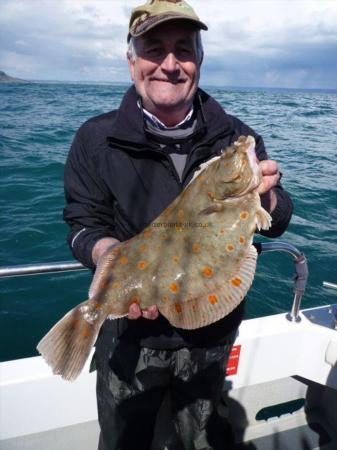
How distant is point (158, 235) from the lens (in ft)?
7.82

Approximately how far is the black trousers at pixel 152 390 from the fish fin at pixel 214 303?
0.44 m

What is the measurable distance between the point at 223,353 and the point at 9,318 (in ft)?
17.0

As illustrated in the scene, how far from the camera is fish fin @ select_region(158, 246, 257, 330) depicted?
2.32m

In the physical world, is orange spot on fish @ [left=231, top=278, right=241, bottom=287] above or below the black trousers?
above

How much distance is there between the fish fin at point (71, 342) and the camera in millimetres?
2131

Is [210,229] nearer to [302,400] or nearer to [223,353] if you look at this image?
[223,353]

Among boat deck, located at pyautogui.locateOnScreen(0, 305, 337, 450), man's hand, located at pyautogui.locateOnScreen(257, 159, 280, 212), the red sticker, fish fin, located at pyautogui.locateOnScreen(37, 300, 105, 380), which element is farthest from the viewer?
the red sticker

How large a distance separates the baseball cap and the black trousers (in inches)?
86.3

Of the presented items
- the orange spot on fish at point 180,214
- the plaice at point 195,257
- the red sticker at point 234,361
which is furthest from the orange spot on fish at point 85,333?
the red sticker at point 234,361

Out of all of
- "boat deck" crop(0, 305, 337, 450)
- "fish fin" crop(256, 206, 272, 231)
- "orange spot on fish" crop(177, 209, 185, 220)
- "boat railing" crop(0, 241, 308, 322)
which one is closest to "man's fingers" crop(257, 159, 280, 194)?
"fish fin" crop(256, 206, 272, 231)

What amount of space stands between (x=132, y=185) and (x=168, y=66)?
0.87 meters

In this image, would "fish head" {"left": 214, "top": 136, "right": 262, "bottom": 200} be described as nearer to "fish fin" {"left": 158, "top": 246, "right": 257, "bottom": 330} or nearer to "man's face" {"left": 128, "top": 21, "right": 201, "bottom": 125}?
"fish fin" {"left": 158, "top": 246, "right": 257, "bottom": 330}

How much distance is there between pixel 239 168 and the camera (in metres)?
2.27

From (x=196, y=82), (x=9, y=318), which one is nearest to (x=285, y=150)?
(x=9, y=318)
